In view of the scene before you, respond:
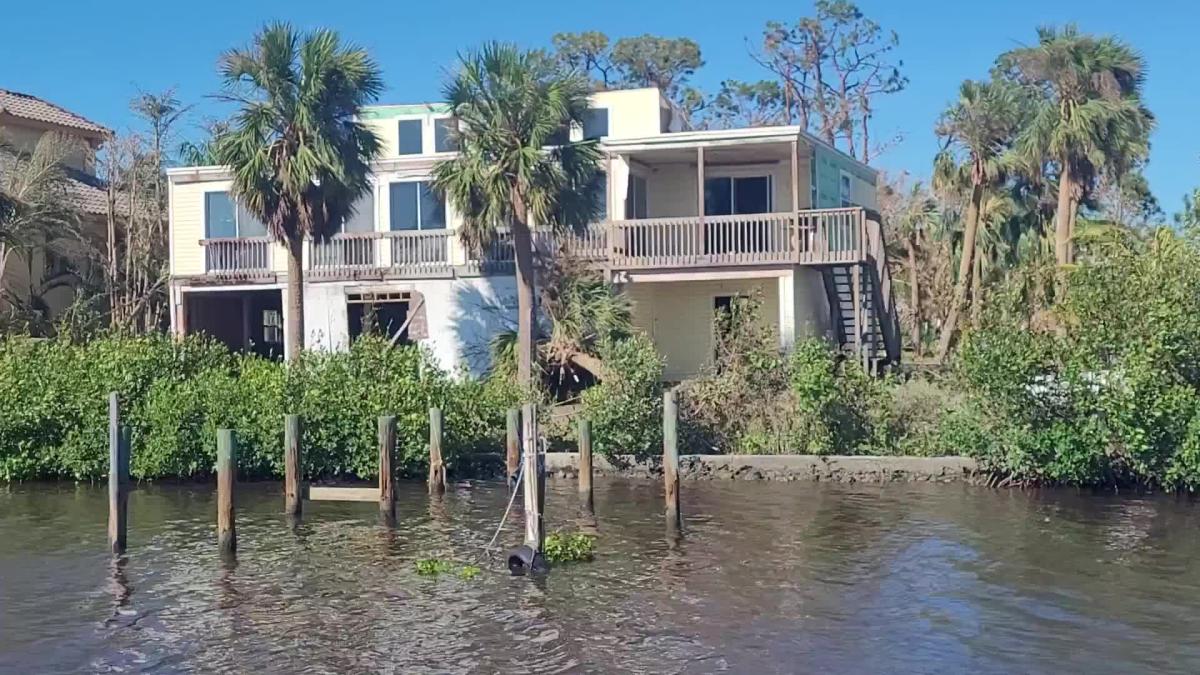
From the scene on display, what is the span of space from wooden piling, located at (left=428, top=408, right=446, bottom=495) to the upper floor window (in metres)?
13.9

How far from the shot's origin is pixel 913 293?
131 feet

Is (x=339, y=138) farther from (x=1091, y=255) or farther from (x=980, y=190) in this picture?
(x=980, y=190)

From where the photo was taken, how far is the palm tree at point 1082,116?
3200cm

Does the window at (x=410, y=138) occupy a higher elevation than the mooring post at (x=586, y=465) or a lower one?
higher

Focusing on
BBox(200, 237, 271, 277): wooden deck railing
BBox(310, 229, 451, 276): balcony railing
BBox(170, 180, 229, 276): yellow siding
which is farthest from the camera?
BBox(170, 180, 229, 276): yellow siding

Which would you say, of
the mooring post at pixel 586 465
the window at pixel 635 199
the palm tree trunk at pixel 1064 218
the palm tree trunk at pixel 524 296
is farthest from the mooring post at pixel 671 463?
the palm tree trunk at pixel 1064 218

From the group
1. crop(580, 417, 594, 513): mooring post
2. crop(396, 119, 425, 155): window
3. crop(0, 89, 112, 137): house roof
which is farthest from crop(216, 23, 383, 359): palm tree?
crop(0, 89, 112, 137): house roof

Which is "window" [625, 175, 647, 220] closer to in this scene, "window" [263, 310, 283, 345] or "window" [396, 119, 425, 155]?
"window" [396, 119, 425, 155]

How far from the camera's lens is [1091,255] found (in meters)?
22.6

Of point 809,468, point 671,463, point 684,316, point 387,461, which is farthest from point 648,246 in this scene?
point 671,463

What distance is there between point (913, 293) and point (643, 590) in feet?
87.4

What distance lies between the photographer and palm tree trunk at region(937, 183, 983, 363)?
34375mm

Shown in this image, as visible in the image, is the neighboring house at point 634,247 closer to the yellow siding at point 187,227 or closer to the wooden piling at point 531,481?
the yellow siding at point 187,227

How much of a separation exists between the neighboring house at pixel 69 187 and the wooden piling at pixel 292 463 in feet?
64.7
